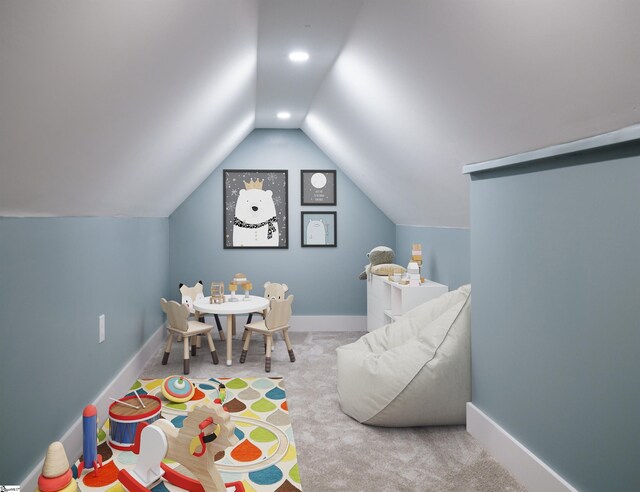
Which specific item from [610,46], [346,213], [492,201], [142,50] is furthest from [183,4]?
[346,213]

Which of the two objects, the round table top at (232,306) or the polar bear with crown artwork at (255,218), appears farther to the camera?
the polar bear with crown artwork at (255,218)

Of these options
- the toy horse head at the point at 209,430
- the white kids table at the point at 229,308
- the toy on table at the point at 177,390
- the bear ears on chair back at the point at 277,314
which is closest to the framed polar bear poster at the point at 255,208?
the white kids table at the point at 229,308

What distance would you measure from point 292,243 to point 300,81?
7.52ft

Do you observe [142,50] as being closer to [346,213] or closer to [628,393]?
[628,393]

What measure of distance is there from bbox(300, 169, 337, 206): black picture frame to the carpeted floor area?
257 centimetres

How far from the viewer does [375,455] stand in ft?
8.79

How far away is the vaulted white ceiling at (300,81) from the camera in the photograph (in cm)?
150

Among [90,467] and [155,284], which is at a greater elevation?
[155,284]

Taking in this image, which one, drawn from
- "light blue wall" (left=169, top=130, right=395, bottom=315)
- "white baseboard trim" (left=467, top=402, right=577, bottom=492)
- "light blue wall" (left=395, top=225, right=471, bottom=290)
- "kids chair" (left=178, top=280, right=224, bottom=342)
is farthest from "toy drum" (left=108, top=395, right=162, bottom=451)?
"light blue wall" (left=169, top=130, right=395, bottom=315)

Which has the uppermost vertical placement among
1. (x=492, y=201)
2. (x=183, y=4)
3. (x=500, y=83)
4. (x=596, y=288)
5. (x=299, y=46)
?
(x=299, y=46)

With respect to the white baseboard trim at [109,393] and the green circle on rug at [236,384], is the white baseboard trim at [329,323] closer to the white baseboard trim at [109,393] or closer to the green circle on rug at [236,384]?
the white baseboard trim at [109,393]

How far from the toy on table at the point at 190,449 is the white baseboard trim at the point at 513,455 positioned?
131cm

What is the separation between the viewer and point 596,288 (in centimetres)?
191

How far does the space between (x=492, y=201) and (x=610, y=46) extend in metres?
1.30
